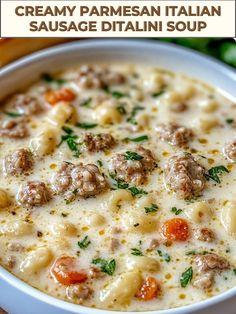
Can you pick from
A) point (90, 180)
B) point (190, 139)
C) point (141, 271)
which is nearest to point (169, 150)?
point (190, 139)

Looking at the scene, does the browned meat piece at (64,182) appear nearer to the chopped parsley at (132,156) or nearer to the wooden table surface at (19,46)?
the chopped parsley at (132,156)

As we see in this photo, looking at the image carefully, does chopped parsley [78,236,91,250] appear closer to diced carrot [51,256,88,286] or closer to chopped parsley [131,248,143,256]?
diced carrot [51,256,88,286]

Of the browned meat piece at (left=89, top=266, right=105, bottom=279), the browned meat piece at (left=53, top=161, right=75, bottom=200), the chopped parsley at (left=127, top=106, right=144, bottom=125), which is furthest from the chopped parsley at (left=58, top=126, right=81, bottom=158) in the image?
the browned meat piece at (left=89, top=266, right=105, bottom=279)

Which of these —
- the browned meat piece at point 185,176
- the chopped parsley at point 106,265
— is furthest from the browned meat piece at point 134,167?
the chopped parsley at point 106,265

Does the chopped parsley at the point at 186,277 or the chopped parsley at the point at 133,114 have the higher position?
the chopped parsley at the point at 133,114

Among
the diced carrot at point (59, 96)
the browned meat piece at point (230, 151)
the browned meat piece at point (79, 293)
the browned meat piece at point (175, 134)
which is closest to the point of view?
the browned meat piece at point (79, 293)

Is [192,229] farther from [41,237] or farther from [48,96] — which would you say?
[48,96]

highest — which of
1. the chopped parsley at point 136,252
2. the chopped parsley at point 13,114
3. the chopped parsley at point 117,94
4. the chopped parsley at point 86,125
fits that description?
the chopped parsley at point 117,94
